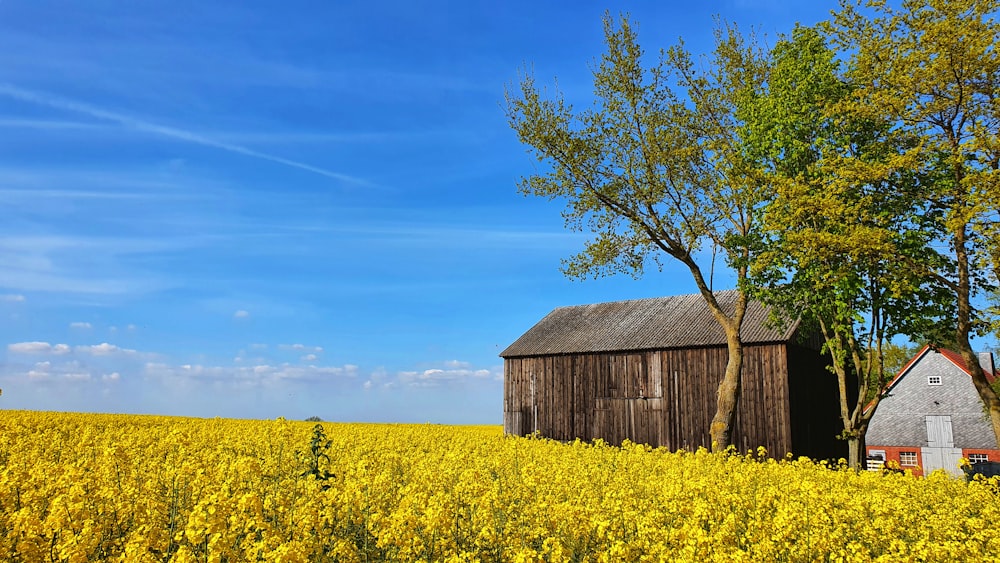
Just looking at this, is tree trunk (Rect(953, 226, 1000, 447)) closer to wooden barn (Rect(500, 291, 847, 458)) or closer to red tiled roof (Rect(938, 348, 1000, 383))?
wooden barn (Rect(500, 291, 847, 458))

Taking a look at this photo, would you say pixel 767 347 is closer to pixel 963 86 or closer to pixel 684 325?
pixel 684 325

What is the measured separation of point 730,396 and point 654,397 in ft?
21.2

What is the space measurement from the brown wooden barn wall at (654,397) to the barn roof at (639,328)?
42cm

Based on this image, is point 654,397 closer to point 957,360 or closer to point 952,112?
point 952,112

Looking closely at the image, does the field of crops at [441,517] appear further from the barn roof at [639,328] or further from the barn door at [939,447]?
the barn door at [939,447]

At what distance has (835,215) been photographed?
19453 millimetres

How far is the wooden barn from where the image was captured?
2703 cm

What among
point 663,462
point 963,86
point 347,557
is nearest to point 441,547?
point 347,557

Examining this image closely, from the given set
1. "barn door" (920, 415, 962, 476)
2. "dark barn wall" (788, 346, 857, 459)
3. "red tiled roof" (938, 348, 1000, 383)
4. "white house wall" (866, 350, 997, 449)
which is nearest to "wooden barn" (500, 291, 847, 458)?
"dark barn wall" (788, 346, 857, 459)

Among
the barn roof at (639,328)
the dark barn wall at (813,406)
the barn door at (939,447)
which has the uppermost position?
the barn roof at (639,328)

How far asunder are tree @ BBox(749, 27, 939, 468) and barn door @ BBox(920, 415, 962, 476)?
22.7 meters

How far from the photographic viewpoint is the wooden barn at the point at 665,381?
27.0 metres

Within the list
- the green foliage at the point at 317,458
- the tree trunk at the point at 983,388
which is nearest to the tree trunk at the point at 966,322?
the tree trunk at the point at 983,388

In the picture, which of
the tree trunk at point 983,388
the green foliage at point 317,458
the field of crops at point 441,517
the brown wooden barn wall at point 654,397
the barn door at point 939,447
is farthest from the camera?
the barn door at point 939,447
